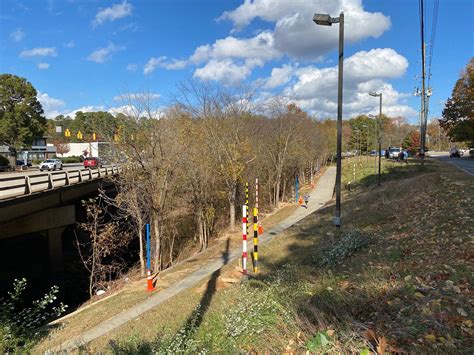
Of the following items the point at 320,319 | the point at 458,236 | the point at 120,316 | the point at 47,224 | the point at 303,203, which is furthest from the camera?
Answer: the point at 303,203

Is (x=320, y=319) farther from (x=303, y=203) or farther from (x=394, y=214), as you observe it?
(x=303, y=203)

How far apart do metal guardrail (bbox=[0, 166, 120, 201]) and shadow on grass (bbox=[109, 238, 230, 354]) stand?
303 inches

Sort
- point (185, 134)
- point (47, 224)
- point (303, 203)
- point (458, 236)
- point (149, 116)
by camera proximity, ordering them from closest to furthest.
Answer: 1. point (458, 236)
2. point (149, 116)
3. point (185, 134)
4. point (47, 224)
5. point (303, 203)

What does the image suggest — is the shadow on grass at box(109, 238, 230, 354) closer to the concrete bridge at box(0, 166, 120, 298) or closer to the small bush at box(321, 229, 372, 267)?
the small bush at box(321, 229, 372, 267)

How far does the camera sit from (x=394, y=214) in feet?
39.6

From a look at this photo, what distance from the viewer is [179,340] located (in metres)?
4.50

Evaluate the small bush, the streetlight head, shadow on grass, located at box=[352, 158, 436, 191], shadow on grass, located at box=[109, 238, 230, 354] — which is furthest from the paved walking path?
shadow on grass, located at box=[352, 158, 436, 191]

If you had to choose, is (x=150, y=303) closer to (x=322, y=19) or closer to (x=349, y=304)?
(x=349, y=304)

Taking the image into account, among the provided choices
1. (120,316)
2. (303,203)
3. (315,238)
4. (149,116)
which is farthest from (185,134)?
(303,203)

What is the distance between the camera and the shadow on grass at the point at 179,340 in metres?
4.41

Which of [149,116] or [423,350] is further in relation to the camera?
[149,116]

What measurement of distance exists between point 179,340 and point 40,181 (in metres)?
16.1

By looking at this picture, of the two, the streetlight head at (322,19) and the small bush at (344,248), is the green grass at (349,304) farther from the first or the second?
the streetlight head at (322,19)

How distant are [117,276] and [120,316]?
8.43 m
